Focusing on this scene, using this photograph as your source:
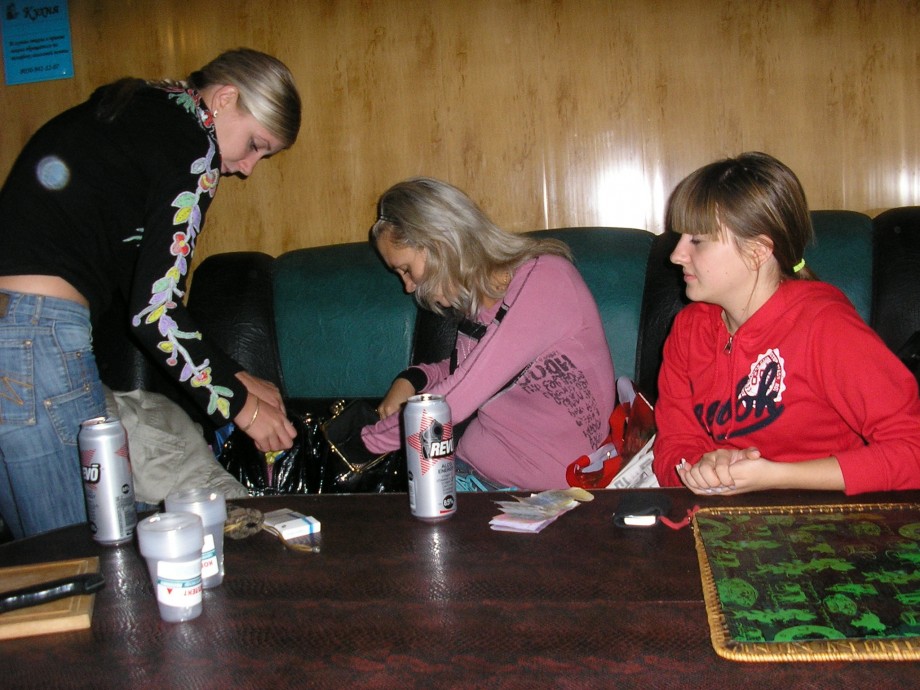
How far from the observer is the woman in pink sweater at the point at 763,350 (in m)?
1.41

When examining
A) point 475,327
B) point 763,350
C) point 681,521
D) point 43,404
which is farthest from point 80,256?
point 763,350

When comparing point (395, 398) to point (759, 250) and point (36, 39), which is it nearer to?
point (759, 250)

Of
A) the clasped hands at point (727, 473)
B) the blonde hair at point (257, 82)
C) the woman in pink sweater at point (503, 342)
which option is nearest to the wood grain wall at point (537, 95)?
the woman in pink sweater at point (503, 342)

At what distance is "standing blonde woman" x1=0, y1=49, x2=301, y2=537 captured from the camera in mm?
1535

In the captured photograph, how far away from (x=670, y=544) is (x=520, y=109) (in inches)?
81.1

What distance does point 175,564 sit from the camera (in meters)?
0.96

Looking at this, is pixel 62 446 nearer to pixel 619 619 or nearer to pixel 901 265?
pixel 619 619

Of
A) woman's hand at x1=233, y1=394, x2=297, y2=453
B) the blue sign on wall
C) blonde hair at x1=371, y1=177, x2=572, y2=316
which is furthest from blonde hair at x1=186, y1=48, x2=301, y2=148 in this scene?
the blue sign on wall

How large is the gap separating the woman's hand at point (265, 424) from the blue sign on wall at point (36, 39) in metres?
2.08

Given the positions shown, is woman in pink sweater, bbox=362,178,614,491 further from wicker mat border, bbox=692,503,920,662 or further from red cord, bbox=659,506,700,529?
wicker mat border, bbox=692,503,920,662

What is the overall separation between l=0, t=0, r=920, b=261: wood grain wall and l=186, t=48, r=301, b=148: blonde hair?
1.21 meters

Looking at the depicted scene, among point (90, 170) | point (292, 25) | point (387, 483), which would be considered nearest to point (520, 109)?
point (292, 25)

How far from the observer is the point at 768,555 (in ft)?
3.35

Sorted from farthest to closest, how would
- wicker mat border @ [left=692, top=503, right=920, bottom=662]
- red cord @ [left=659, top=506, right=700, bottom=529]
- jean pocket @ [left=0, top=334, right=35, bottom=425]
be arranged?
jean pocket @ [left=0, top=334, right=35, bottom=425], red cord @ [left=659, top=506, right=700, bottom=529], wicker mat border @ [left=692, top=503, right=920, bottom=662]
